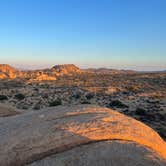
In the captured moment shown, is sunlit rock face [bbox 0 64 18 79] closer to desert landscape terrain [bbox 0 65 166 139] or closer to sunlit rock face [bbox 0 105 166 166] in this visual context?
desert landscape terrain [bbox 0 65 166 139]

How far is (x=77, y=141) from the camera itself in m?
8.15

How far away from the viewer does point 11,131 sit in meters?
8.63

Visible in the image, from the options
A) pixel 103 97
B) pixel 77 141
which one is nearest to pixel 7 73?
pixel 103 97

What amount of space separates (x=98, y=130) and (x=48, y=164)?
185 cm

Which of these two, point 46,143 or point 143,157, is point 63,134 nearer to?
point 46,143

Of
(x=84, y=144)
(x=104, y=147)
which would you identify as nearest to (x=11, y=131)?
(x=84, y=144)

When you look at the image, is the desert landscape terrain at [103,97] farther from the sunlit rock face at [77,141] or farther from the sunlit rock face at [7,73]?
the sunlit rock face at [7,73]

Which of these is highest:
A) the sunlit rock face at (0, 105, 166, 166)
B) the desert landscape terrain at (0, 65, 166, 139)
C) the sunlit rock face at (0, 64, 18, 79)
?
the sunlit rock face at (0, 105, 166, 166)

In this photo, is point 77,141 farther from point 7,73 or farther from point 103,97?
point 7,73

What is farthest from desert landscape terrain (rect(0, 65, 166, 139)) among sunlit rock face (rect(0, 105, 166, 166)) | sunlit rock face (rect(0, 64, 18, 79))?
sunlit rock face (rect(0, 64, 18, 79))

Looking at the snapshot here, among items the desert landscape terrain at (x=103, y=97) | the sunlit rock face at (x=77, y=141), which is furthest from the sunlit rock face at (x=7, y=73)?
the sunlit rock face at (x=77, y=141)

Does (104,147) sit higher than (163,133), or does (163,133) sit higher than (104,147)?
(104,147)

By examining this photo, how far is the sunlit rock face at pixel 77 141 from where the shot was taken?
7.27 meters

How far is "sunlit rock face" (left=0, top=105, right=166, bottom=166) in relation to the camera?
23.9ft
